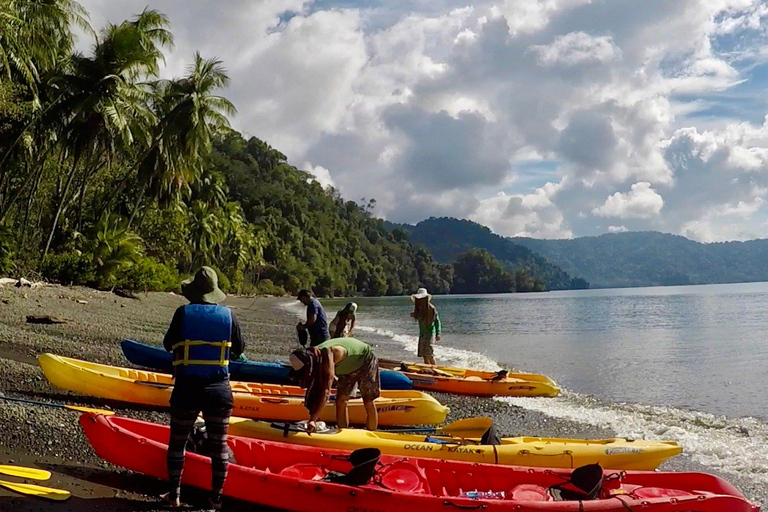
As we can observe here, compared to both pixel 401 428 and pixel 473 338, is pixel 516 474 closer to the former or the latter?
pixel 401 428

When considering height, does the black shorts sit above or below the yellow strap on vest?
below

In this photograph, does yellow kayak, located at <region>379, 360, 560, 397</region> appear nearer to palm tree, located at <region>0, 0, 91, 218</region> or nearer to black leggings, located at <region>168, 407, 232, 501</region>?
black leggings, located at <region>168, 407, 232, 501</region>

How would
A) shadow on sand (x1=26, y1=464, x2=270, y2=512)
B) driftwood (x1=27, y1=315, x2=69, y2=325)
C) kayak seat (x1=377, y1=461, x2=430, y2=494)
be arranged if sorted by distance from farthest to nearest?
driftwood (x1=27, y1=315, x2=69, y2=325)
kayak seat (x1=377, y1=461, x2=430, y2=494)
shadow on sand (x1=26, y1=464, x2=270, y2=512)

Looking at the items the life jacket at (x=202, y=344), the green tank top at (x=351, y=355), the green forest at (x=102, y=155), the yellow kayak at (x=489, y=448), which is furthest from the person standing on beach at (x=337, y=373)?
the green forest at (x=102, y=155)

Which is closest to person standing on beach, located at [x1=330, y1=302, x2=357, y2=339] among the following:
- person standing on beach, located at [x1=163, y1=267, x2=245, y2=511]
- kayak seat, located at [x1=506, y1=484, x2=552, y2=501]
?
kayak seat, located at [x1=506, y1=484, x2=552, y2=501]

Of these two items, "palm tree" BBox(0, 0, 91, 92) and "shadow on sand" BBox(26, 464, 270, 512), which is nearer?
"shadow on sand" BBox(26, 464, 270, 512)

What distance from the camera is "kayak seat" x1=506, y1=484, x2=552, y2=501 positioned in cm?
561

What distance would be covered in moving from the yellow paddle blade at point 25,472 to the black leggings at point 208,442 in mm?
1160

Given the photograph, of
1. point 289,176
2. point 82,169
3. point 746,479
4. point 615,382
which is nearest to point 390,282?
point 289,176

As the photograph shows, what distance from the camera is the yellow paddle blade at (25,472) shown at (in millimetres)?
5371

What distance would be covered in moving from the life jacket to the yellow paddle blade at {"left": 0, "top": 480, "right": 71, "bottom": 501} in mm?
1373

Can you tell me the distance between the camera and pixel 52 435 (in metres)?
6.55

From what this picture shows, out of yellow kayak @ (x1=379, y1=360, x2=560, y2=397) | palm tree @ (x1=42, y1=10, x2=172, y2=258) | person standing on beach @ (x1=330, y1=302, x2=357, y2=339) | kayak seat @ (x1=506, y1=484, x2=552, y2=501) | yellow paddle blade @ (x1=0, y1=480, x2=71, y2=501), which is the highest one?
palm tree @ (x1=42, y1=10, x2=172, y2=258)

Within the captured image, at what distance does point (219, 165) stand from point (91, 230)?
5410cm
